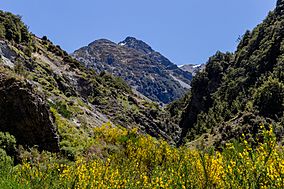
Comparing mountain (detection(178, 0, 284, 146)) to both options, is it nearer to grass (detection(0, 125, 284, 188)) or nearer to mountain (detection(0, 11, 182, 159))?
mountain (detection(0, 11, 182, 159))

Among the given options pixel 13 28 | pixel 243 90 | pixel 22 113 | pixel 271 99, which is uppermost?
pixel 243 90

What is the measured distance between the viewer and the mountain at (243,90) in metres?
60.2

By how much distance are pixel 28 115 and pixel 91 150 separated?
4.99m

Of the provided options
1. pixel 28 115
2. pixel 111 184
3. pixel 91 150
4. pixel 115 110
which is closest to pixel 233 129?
pixel 115 110

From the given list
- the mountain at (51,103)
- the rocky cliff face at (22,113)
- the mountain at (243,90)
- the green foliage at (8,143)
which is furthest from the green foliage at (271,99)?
the green foliage at (8,143)

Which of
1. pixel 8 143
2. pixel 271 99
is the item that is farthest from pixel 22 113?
pixel 271 99

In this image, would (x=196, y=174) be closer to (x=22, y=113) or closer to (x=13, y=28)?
(x=22, y=113)

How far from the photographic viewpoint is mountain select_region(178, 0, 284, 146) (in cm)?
6019

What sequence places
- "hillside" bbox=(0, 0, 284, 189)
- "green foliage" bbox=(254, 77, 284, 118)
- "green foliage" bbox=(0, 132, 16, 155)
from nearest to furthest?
"hillside" bbox=(0, 0, 284, 189) < "green foliage" bbox=(0, 132, 16, 155) < "green foliage" bbox=(254, 77, 284, 118)

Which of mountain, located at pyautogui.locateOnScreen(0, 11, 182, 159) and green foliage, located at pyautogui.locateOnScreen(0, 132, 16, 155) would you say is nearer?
green foliage, located at pyautogui.locateOnScreen(0, 132, 16, 155)

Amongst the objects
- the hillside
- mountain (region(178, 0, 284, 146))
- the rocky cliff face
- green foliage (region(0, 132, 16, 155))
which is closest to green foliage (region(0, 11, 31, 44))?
the hillside

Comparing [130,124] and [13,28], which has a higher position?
[13,28]

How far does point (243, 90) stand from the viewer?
249 feet

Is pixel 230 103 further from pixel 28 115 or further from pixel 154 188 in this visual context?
pixel 154 188
